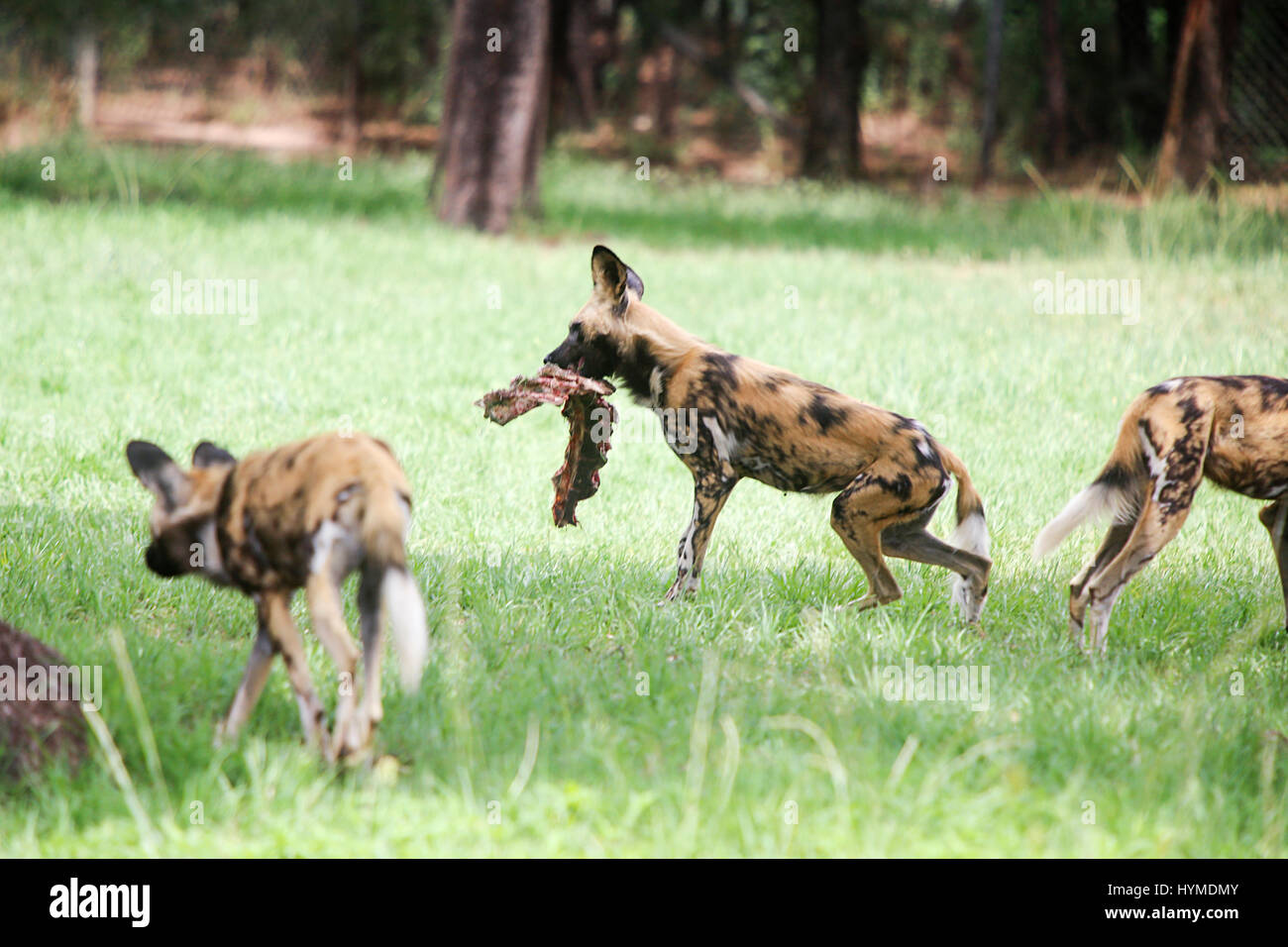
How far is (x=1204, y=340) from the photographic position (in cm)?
1003

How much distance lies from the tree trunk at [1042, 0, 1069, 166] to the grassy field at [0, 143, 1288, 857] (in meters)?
8.79

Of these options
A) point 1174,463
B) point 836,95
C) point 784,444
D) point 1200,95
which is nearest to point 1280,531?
point 1174,463

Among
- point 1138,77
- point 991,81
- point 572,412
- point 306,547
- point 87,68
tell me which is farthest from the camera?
point 1138,77

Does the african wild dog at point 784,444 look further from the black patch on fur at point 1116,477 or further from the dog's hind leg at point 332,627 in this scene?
the dog's hind leg at point 332,627

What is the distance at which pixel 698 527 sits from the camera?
5355mm

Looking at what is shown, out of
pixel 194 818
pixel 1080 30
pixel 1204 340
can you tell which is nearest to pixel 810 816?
pixel 194 818

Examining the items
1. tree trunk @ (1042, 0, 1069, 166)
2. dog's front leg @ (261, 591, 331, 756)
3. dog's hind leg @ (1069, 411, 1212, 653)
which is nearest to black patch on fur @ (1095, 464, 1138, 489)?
dog's hind leg @ (1069, 411, 1212, 653)

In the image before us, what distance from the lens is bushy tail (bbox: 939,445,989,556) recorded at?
17.0 feet

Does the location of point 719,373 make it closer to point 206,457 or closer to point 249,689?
point 206,457

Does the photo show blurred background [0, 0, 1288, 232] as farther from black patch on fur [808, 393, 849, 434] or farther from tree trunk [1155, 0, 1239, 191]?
black patch on fur [808, 393, 849, 434]

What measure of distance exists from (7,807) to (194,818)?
0.55 m

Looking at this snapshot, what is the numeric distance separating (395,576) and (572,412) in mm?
2374

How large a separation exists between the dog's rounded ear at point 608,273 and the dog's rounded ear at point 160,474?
2.05 meters
